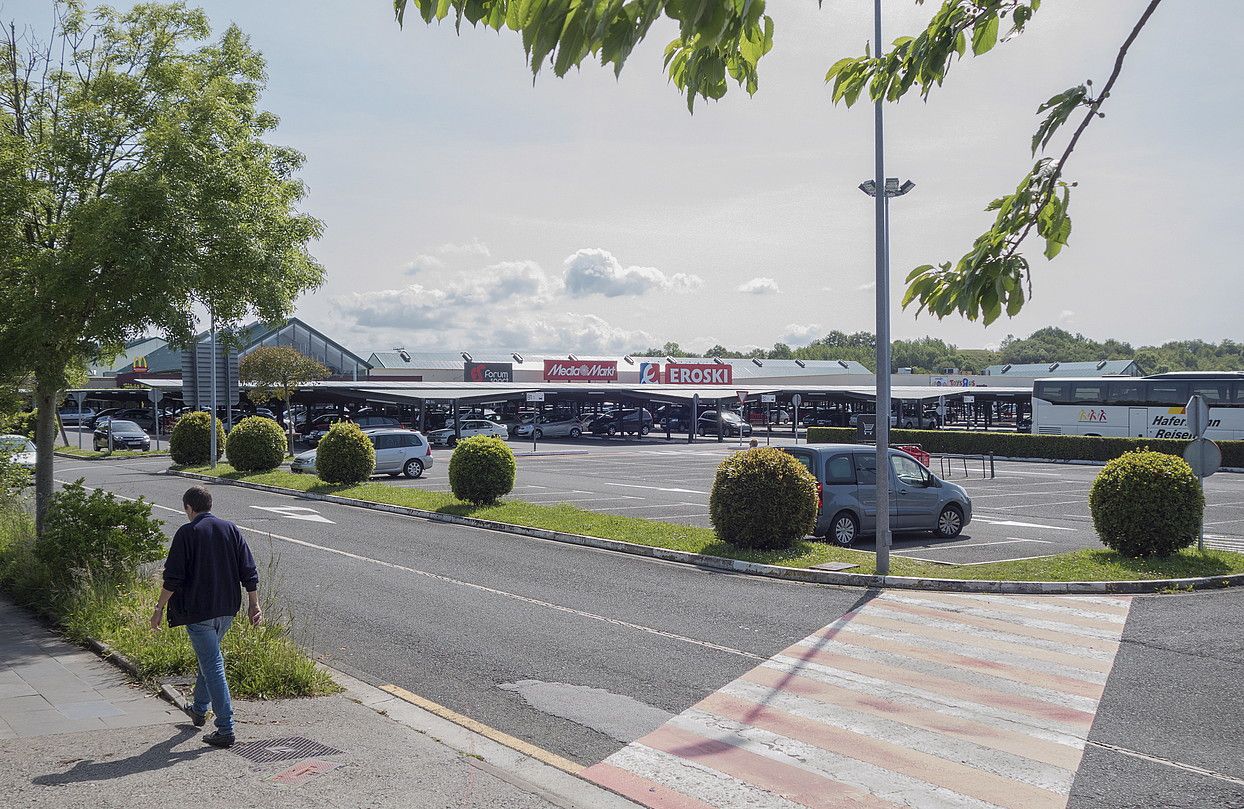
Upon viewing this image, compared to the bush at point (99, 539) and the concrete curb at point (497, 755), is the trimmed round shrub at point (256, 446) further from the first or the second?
the concrete curb at point (497, 755)

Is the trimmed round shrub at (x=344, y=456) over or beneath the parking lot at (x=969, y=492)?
over

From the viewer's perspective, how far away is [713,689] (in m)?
8.45

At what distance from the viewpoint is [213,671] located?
6.86 m

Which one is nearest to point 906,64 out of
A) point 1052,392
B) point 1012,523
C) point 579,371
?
point 1012,523

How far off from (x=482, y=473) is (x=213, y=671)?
1506cm

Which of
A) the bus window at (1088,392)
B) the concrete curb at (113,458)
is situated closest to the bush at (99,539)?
the concrete curb at (113,458)

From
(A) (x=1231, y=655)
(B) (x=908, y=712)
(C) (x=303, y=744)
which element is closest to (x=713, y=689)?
(B) (x=908, y=712)

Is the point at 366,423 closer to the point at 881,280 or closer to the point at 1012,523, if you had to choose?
the point at 1012,523

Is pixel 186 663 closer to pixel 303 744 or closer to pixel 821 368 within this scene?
pixel 303 744

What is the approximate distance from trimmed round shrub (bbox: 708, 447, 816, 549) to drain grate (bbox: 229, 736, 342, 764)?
9.36m

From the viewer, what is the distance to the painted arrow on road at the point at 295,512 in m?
21.0

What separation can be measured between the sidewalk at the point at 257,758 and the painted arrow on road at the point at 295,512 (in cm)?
1278

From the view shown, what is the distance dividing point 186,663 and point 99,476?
90.9 feet

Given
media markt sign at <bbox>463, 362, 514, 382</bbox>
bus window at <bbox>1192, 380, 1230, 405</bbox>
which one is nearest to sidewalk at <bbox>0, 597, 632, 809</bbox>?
bus window at <bbox>1192, 380, 1230, 405</bbox>
